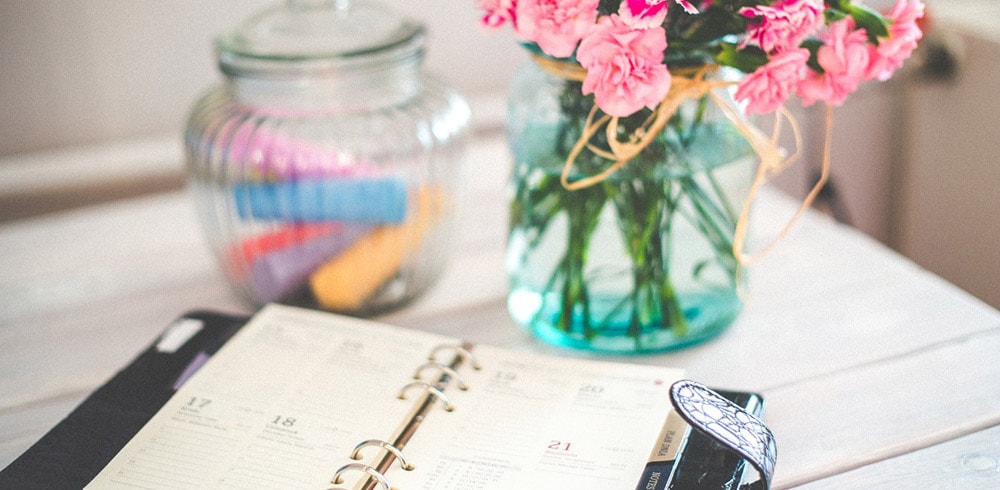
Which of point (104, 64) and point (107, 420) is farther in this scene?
point (104, 64)

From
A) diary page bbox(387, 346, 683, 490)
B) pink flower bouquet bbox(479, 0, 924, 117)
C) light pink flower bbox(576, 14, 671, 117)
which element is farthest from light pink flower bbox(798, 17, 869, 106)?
diary page bbox(387, 346, 683, 490)

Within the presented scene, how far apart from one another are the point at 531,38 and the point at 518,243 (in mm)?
227

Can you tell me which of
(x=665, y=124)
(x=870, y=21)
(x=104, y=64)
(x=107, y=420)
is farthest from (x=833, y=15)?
(x=104, y=64)

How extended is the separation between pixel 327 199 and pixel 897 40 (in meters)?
0.47

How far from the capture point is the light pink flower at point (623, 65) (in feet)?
1.82

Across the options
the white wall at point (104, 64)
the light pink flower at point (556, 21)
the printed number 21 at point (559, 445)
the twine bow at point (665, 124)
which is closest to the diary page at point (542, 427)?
the printed number 21 at point (559, 445)

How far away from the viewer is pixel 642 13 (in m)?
0.53

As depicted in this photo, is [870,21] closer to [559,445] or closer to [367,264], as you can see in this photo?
[559,445]

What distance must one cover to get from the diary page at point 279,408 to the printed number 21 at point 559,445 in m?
0.11

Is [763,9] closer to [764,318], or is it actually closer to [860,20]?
[860,20]

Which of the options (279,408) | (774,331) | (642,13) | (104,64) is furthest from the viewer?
(104,64)

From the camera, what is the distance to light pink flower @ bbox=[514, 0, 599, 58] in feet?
1.81

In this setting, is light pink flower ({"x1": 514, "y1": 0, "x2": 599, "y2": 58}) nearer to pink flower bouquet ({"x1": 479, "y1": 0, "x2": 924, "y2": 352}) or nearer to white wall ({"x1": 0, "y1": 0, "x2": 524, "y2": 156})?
pink flower bouquet ({"x1": 479, "y1": 0, "x2": 924, "y2": 352})

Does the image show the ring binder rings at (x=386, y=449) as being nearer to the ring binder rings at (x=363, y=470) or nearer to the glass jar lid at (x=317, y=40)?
the ring binder rings at (x=363, y=470)
